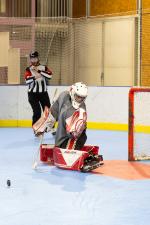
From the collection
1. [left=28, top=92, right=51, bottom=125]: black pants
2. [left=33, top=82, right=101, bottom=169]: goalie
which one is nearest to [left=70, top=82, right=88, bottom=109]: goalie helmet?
[left=33, top=82, right=101, bottom=169]: goalie

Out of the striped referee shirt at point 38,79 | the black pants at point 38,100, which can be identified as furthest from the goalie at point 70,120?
the black pants at point 38,100

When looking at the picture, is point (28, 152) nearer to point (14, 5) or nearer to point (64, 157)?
point (64, 157)

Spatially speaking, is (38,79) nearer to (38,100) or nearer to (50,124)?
(38,100)

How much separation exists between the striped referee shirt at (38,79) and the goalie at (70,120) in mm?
2633

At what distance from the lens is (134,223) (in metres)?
3.22

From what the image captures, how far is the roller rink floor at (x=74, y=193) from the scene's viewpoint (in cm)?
333

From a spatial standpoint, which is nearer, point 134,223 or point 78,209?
point 134,223

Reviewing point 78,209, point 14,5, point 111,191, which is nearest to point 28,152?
point 111,191

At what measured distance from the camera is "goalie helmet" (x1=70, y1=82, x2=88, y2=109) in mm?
4902

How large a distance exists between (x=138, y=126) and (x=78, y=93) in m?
1.13

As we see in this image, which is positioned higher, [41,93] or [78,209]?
[41,93]

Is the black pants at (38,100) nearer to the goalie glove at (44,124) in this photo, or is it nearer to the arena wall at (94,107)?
the arena wall at (94,107)

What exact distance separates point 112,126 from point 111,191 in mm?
5087

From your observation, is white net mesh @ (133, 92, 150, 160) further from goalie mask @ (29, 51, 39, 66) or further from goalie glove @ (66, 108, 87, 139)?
goalie mask @ (29, 51, 39, 66)
